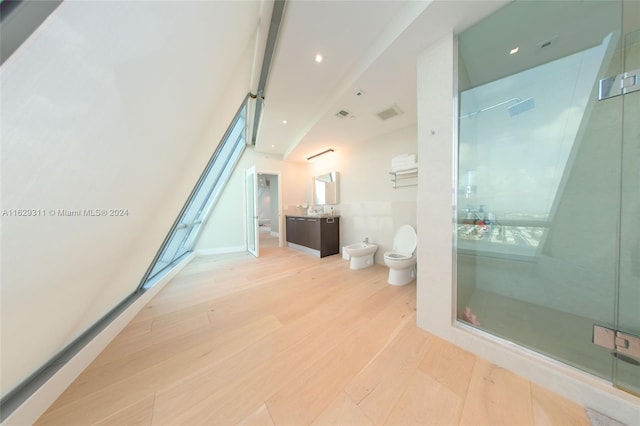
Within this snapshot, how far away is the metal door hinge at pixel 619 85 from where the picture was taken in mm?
1065

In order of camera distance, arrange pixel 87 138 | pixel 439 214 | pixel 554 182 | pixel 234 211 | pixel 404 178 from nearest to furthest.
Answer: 1. pixel 87 138
2. pixel 439 214
3. pixel 554 182
4. pixel 404 178
5. pixel 234 211

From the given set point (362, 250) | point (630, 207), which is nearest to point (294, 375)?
point (362, 250)

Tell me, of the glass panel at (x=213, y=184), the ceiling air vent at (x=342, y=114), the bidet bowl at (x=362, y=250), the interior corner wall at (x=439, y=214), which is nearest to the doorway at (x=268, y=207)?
the glass panel at (x=213, y=184)

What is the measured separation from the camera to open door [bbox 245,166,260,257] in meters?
3.90

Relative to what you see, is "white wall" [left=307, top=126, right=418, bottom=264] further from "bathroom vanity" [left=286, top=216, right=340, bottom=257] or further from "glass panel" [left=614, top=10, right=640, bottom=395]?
"glass panel" [left=614, top=10, right=640, bottom=395]

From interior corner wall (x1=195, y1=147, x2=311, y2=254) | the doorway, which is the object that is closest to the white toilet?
interior corner wall (x1=195, y1=147, x2=311, y2=254)

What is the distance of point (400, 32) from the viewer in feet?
4.73

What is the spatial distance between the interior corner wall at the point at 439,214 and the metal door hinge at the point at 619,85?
837mm

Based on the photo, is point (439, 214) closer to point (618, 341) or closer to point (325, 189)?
point (618, 341)

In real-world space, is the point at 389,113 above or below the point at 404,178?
above

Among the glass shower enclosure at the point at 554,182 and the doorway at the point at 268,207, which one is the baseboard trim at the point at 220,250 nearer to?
the doorway at the point at 268,207

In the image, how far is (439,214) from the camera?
1.52m

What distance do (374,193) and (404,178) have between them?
604 mm

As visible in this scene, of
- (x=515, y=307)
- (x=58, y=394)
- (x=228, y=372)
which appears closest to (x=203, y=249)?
(x=58, y=394)
